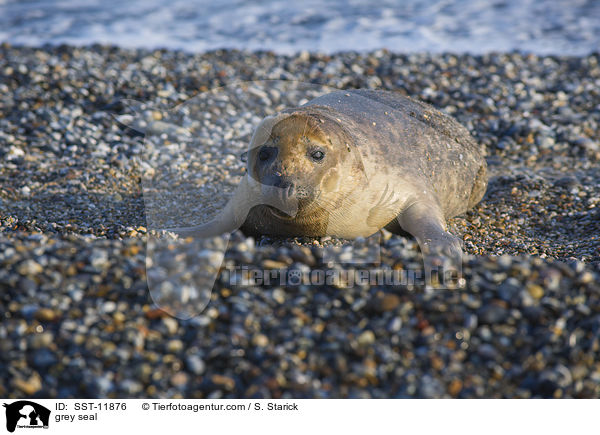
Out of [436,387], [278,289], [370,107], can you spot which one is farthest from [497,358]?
[370,107]

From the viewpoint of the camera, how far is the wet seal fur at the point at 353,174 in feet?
15.4

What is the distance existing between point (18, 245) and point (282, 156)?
5.93 ft

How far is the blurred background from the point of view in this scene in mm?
13203

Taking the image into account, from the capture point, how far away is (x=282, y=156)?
15.2ft
